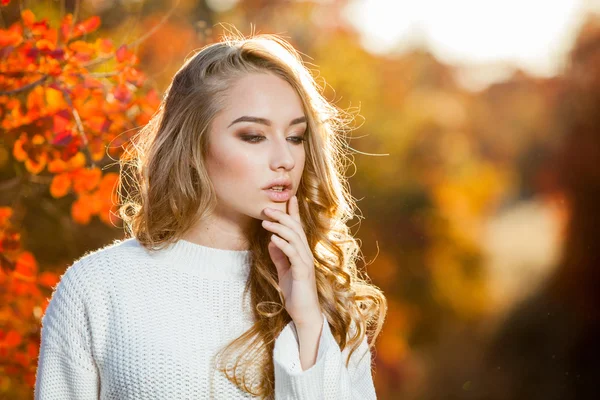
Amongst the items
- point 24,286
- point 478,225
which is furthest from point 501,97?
point 24,286

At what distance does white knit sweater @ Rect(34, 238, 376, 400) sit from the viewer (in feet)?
6.53

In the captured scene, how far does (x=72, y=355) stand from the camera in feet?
6.53

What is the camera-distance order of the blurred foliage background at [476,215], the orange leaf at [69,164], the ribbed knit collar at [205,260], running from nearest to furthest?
1. the ribbed knit collar at [205,260]
2. the orange leaf at [69,164]
3. the blurred foliage background at [476,215]

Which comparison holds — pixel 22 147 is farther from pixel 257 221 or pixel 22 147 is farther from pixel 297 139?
pixel 297 139

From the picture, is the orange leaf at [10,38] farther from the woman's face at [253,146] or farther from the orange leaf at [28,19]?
the woman's face at [253,146]

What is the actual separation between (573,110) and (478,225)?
7.75 feet

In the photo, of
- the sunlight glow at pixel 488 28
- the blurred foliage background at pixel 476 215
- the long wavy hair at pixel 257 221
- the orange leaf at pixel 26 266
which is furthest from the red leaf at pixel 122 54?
the sunlight glow at pixel 488 28

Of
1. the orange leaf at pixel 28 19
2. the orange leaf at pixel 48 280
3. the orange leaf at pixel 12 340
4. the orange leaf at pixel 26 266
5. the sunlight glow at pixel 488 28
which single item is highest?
the sunlight glow at pixel 488 28

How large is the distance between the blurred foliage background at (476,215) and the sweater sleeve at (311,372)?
7578 millimetres

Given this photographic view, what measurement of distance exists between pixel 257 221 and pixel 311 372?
0.50 meters

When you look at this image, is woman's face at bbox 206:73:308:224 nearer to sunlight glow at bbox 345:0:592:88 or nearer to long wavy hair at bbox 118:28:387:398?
long wavy hair at bbox 118:28:387:398

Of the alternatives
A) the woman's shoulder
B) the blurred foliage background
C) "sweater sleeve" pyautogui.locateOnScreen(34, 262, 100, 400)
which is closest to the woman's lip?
the woman's shoulder

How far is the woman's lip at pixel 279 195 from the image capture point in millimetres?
2061

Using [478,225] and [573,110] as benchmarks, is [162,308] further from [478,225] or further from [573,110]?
[573,110]
